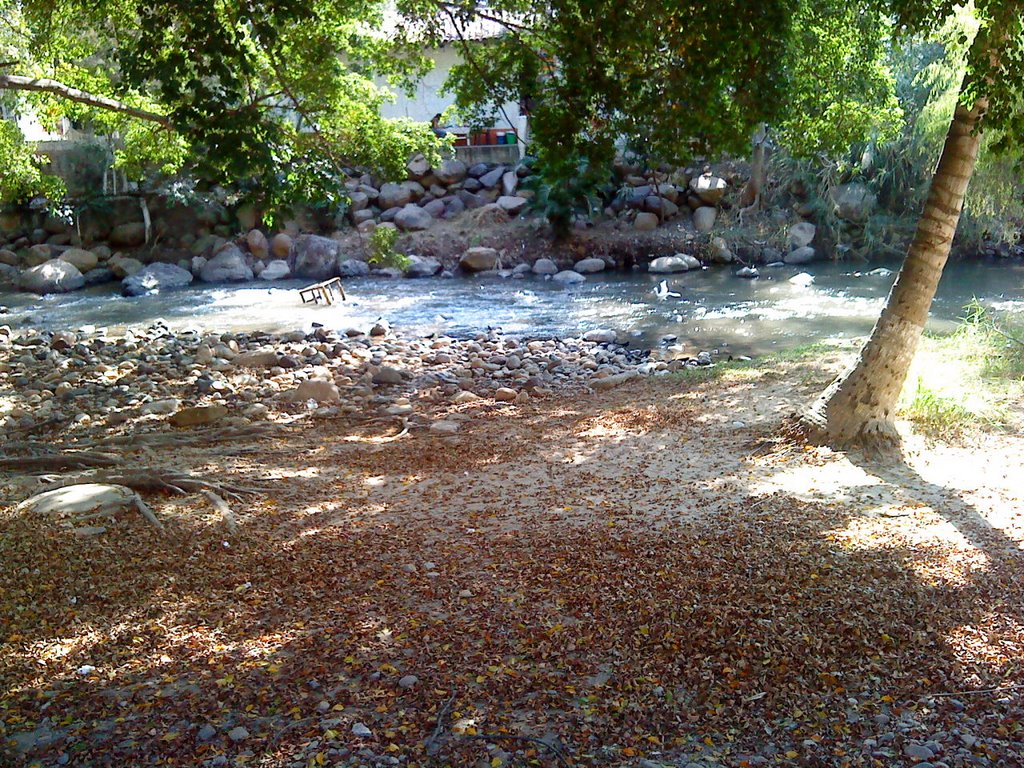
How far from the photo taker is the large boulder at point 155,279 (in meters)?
20.5

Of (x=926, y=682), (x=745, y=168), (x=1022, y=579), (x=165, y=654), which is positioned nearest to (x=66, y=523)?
(x=165, y=654)

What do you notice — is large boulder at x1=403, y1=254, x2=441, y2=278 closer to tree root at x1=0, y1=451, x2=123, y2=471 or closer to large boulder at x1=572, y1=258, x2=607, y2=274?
large boulder at x1=572, y1=258, x2=607, y2=274

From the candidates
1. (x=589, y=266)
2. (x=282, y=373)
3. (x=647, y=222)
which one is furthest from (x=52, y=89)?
(x=647, y=222)

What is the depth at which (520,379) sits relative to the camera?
1146cm

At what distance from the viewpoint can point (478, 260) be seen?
22.9 m

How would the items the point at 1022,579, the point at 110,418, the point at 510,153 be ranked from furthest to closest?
the point at 510,153, the point at 110,418, the point at 1022,579

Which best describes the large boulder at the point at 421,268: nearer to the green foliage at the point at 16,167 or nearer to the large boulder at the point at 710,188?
the large boulder at the point at 710,188

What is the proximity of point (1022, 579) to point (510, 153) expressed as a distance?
24858 millimetres

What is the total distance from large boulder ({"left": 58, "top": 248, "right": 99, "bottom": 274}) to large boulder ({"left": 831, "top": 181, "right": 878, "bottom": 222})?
18.4 m

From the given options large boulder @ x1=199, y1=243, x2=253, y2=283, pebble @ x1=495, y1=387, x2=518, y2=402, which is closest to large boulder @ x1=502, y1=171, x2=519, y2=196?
large boulder @ x1=199, y1=243, x2=253, y2=283

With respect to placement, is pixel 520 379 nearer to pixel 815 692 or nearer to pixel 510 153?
pixel 815 692

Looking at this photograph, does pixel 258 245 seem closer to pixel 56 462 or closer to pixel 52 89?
pixel 52 89

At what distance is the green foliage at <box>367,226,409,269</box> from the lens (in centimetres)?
2272

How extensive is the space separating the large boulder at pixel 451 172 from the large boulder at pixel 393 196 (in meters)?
1.17
